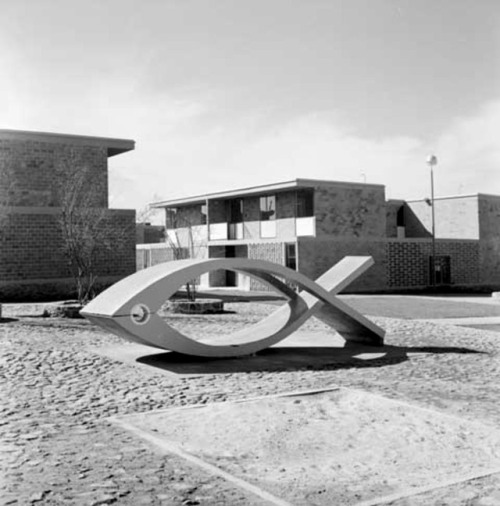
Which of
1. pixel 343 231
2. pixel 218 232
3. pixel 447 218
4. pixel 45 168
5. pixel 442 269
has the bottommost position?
pixel 442 269

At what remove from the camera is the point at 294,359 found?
11594mm

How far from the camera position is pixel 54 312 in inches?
752

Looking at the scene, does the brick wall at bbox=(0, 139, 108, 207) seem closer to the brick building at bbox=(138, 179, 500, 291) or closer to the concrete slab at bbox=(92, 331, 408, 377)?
the brick building at bbox=(138, 179, 500, 291)

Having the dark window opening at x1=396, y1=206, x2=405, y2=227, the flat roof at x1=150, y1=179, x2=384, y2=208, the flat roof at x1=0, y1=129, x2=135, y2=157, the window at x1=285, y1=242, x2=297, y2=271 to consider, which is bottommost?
the window at x1=285, y1=242, x2=297, y2=271

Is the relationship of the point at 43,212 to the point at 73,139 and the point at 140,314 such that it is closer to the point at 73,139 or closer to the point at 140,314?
the point at 73,139

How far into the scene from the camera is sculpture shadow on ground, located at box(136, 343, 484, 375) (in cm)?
1067

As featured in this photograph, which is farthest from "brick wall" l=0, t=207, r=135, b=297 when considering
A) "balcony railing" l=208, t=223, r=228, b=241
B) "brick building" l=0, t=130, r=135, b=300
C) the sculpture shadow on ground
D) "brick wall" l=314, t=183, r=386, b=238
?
the sculpture shadow on ground

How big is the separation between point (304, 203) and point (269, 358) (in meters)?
25.0

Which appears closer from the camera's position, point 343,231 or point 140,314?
point 140,314

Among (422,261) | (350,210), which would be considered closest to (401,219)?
(422,261)

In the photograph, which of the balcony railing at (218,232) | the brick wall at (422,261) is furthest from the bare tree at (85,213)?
the brick wall at (422,261)

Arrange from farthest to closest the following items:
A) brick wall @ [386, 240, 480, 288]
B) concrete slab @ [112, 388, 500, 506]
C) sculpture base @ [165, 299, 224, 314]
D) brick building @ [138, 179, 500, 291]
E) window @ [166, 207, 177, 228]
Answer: window @ [166, 207, 177, 228] → brick wall @ [386, 240, 480, 288] → brick building @ [138, 179, 500, 291] → sculpture base @ [165, 299, 224, 314] → concrete slab @ [112, 388, 500, 506]

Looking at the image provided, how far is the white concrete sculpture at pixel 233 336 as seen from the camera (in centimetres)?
1064

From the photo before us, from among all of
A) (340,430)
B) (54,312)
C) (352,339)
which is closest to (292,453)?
(340,430)
